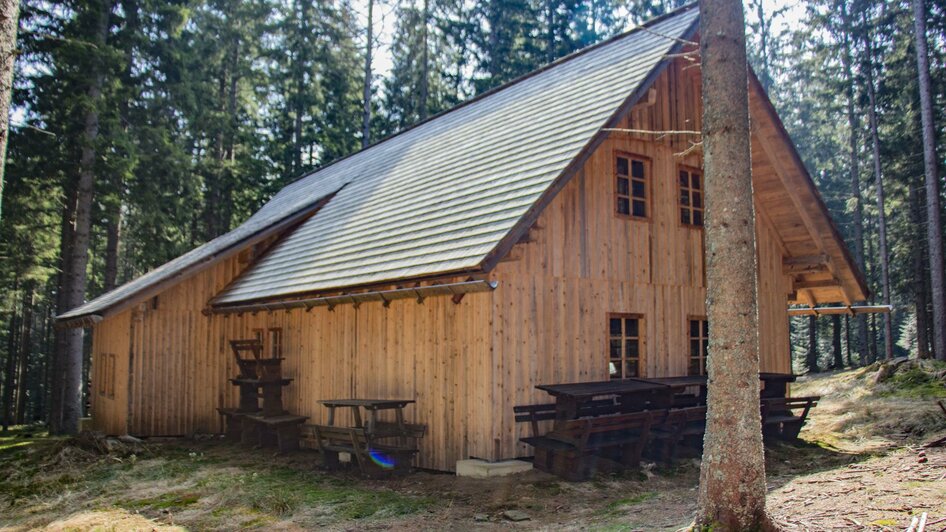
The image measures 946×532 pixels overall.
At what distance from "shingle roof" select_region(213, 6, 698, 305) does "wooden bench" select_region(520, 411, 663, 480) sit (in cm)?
257

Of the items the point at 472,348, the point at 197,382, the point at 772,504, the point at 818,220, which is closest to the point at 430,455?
the point at 472,348

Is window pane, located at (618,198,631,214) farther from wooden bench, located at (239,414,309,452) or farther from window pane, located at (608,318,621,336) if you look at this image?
wooden bench, located at (239,414,309,452)

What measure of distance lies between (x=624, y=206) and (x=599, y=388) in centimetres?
351

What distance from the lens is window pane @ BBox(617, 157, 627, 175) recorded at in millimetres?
11836


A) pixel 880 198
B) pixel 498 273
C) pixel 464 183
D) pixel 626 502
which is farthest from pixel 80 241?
pixel 880 198

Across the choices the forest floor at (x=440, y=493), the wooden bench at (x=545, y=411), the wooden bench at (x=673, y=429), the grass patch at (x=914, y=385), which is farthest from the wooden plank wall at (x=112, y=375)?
the grass patch at (x=914, y=385)

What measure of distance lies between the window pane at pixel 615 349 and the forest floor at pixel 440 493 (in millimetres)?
1850

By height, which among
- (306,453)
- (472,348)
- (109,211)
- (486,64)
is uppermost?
(486,64)

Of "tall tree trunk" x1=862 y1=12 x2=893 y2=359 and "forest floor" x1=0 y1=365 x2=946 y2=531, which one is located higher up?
"tall tree trunk" x1=862 y1=12 x2=893 y2=359

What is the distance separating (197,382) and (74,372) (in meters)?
5.50

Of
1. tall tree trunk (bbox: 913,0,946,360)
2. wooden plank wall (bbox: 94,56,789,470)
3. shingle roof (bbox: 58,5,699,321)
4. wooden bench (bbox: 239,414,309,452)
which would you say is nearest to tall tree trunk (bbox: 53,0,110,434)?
shingle roof (bbox: 58,5,699,321)

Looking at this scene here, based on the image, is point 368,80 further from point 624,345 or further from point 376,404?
point 376,404

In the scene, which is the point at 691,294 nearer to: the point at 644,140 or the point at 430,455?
the point at 644,140

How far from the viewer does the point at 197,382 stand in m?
15.6
